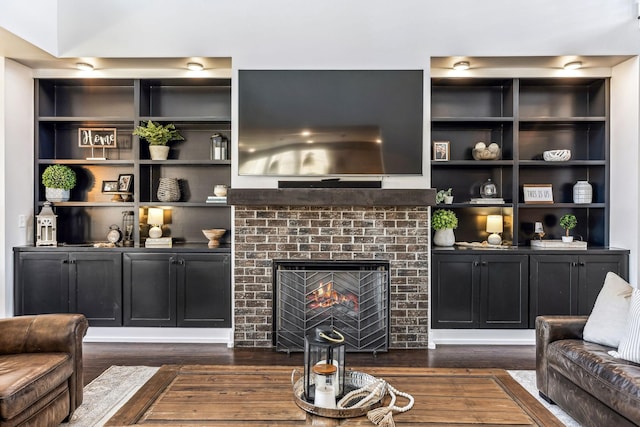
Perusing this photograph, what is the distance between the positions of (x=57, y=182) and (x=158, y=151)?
1.04 m

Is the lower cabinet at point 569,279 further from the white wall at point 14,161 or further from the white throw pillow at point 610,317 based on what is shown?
the white wall at point 14,161

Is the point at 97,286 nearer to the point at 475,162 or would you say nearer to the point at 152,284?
the point at 152,284

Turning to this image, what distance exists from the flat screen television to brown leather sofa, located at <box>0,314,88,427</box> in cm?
195

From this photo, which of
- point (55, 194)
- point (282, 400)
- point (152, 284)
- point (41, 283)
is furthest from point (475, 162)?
point (41, 283)

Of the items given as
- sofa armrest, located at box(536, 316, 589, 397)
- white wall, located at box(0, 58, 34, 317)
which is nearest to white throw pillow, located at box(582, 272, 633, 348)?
sofa armrest, located at box(536, 316, 589, 397)

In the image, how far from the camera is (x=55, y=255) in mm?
3816

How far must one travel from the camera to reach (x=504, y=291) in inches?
150

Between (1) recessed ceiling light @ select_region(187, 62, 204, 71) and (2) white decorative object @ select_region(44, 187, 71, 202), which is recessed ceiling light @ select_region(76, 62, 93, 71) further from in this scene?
(2) white decorative object @ select_region(44, 187, 71, 202)

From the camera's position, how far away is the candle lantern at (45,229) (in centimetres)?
390

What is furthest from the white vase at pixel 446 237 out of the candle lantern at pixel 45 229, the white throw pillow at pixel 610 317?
the candle lantern at pixel 45 229

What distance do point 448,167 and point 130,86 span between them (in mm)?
3529

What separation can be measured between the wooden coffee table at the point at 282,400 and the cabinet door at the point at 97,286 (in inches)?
81.1

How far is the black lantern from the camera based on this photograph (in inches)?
68.2

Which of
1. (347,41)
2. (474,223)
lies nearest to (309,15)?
(347,41)
